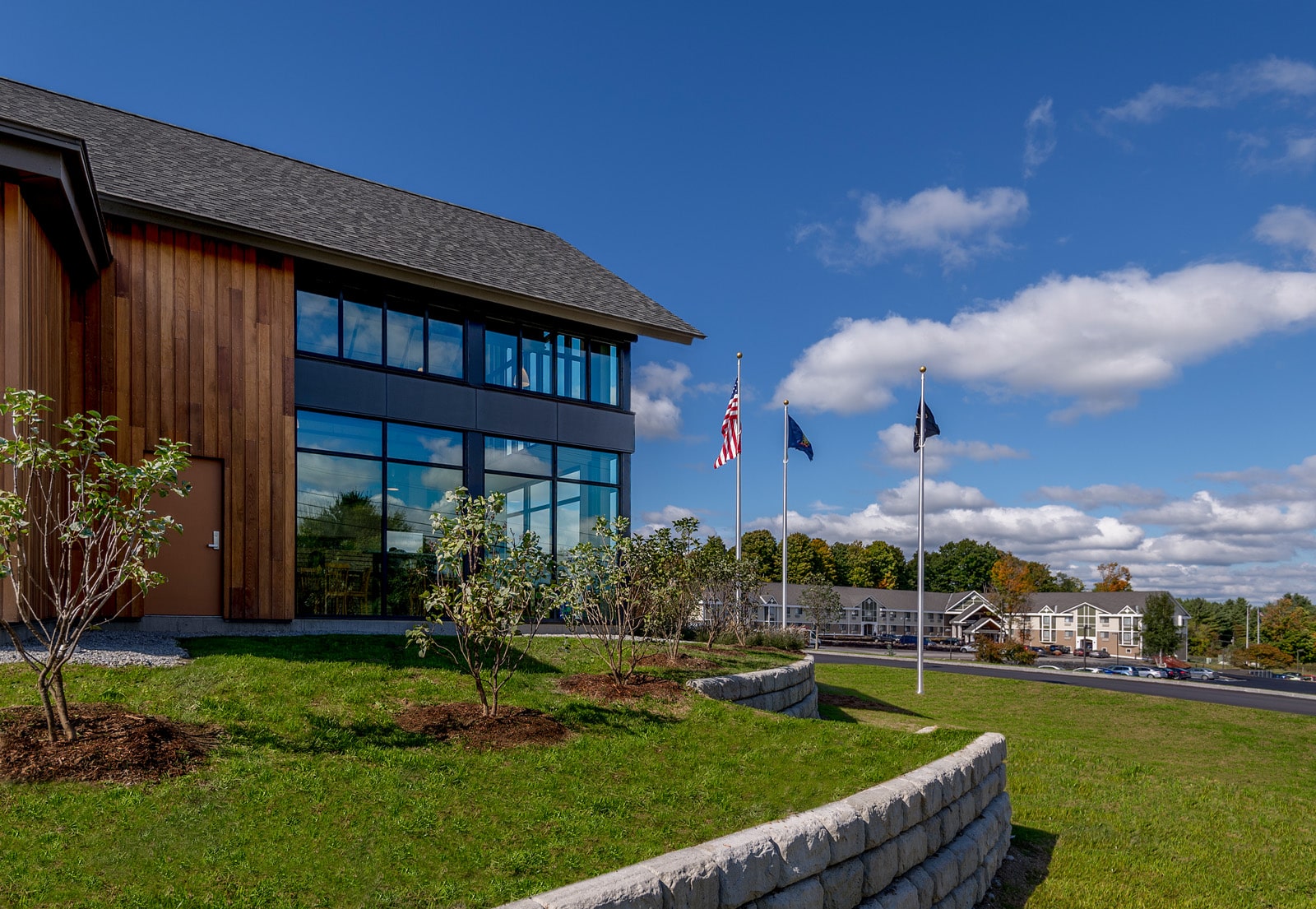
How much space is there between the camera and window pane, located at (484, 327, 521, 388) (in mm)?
17656

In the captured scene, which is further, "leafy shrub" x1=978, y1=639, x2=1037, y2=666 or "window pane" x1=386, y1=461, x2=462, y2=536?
"leafy shrub" x1=978, y1=639, x2=1037, y2=666

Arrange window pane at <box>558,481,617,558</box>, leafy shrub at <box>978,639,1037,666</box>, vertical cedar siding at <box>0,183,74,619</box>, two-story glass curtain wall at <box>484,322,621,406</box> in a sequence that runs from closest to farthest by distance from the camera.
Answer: vertical cedar siding at <box>0,183,74,619</box>
two-story glass curtain wall at <box>484,322,621,406</box>
window pane at <box>558,481,617,558</box>
leafy shrub at <box>978,639,1037,666</box>

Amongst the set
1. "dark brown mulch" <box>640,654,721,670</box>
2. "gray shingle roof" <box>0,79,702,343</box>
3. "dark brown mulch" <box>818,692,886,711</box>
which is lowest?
"dark brown mulch" <box>818,692,886,711</box>

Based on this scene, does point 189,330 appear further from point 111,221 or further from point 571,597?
point 571,597

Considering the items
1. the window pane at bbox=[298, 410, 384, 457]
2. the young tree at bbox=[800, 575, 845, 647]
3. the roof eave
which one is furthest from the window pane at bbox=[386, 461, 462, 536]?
the young tree at bbox=[800, 575, 845, 647]

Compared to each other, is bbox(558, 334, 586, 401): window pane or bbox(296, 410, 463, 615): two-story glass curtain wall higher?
bbox(558, 334, 586, 401): window pane

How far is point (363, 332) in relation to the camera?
52.9ft

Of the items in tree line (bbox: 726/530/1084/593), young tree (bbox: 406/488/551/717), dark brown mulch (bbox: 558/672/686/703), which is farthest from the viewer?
tree line (bbox: 726/530/1084/593)

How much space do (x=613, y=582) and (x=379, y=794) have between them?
565 centimetres

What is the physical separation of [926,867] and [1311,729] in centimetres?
2004

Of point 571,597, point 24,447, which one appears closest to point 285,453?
point 571,597

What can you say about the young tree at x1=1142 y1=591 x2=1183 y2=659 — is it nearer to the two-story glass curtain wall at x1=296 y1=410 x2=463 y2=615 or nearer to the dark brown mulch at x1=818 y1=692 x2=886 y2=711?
the dark brown mulch at x1=818 y1=692 x2=886 y2=711

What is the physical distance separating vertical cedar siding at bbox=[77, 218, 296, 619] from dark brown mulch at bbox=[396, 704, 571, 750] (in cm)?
646

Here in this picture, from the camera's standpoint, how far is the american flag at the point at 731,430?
79.0 feet
